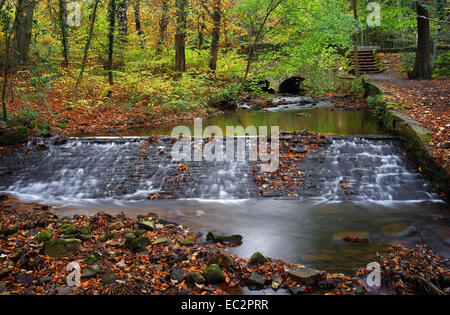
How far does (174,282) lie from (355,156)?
6.32 m

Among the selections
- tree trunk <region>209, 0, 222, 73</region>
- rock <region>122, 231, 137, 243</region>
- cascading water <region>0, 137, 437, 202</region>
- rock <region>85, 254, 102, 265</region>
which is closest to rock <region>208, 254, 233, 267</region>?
rock <region>122, 231, 137, 243</region>

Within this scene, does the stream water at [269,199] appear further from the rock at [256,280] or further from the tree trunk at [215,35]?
the tree trunk at [215,35]

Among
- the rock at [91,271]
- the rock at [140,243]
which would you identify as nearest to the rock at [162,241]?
the rock at [140,243]

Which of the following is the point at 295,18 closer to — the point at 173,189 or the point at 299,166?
the point at 299,166

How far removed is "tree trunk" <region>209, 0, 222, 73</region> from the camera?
16.3m

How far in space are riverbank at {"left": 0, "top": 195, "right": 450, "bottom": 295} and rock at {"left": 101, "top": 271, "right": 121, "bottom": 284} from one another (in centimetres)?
1

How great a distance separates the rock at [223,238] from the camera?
5352 mm

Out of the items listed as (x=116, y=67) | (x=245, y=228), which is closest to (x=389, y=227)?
(x=245, y=228)

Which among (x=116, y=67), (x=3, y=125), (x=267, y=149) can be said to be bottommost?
(x=267, y=149)

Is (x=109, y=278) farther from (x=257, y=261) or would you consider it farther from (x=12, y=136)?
(x=12, y=136)

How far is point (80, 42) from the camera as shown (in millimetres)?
17500

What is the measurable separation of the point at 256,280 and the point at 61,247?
2.69 m

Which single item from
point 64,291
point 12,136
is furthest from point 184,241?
point 12,136

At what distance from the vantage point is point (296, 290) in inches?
152
